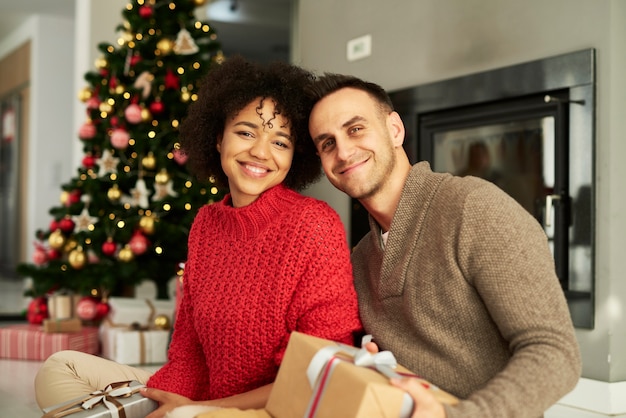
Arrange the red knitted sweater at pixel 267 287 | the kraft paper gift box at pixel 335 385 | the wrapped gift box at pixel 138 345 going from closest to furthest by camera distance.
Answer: the kraft paper gift box at pixel 335 385 → the red knitted sweater at pixel 267 287 → the wrapped gift box at pixel 138 345

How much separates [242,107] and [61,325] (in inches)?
101

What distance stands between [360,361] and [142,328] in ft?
8.99

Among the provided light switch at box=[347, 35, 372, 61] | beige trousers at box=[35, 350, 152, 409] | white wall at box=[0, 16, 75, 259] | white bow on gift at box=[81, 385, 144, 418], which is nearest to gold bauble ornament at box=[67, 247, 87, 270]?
light switch at box=[347, 35, 372, 61]

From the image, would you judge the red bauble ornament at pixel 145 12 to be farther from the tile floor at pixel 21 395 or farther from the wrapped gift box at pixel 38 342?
the tile floor at pixel 21 395

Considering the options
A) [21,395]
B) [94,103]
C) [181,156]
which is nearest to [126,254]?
[94,103]

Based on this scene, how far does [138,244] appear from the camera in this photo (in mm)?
3830

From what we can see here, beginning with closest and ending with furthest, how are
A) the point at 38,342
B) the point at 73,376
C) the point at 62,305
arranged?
the point at 73,376 < the point at 38,342 < the point at 62,305

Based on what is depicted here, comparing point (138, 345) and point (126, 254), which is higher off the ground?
point (126, 254)

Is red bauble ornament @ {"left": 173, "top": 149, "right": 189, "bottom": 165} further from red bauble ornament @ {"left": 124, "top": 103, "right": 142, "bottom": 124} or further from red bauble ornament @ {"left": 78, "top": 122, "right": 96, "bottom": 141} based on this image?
red bauble ornament @ {"left": 78, "top": 122, "right": 96, "bottom": 141}

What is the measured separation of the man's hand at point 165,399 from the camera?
1566 millimetres

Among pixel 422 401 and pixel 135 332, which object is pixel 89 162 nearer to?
pixel 135 332

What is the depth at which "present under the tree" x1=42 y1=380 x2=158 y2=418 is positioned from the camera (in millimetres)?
1508

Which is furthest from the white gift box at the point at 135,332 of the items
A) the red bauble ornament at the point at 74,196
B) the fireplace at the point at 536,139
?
the fireplace at the point at 536,139

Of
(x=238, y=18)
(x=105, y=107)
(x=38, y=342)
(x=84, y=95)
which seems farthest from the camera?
(x=238, y=18)
